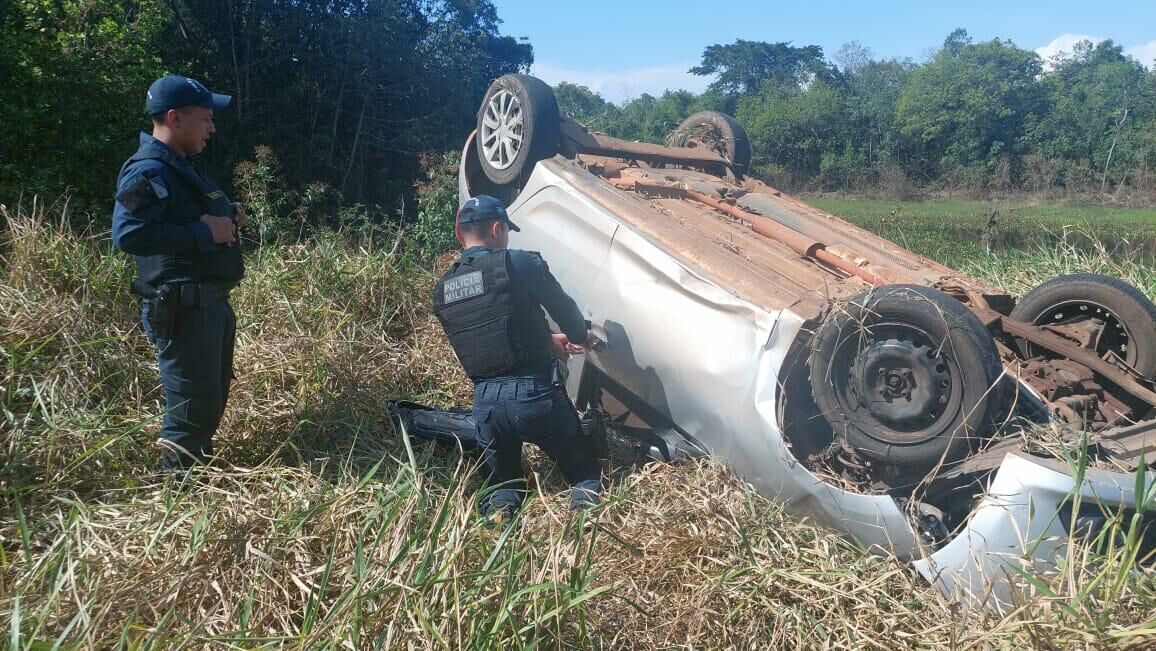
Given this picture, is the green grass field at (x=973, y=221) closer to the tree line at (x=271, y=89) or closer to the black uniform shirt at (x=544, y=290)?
the black uniform shirt at (x=544, y=290)

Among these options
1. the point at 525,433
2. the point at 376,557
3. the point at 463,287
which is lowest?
the point at 376,557

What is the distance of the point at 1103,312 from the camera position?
10.2ft

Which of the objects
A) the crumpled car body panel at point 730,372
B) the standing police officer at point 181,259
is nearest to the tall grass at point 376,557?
the crumpled car body panel at point 730,372

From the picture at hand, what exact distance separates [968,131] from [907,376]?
34.0m

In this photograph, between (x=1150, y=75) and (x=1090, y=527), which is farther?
(x=1150, y=75)

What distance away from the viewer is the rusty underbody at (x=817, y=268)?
2.76 m

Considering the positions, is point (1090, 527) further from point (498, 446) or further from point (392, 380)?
point (392, 380)

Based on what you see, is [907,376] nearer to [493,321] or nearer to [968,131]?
[493,321]

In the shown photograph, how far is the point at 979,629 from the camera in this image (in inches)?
85.4

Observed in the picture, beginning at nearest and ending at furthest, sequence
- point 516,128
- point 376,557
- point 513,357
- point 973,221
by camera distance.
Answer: point 376,557 → point 513,357 → point 516,128 → point 973,221

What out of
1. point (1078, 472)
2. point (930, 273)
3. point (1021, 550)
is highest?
point (930, 273)

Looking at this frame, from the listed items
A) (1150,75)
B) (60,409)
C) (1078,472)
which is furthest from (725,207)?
(1150,75)

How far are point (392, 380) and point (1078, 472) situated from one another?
323 cm

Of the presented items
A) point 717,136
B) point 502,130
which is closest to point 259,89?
point 502,130
